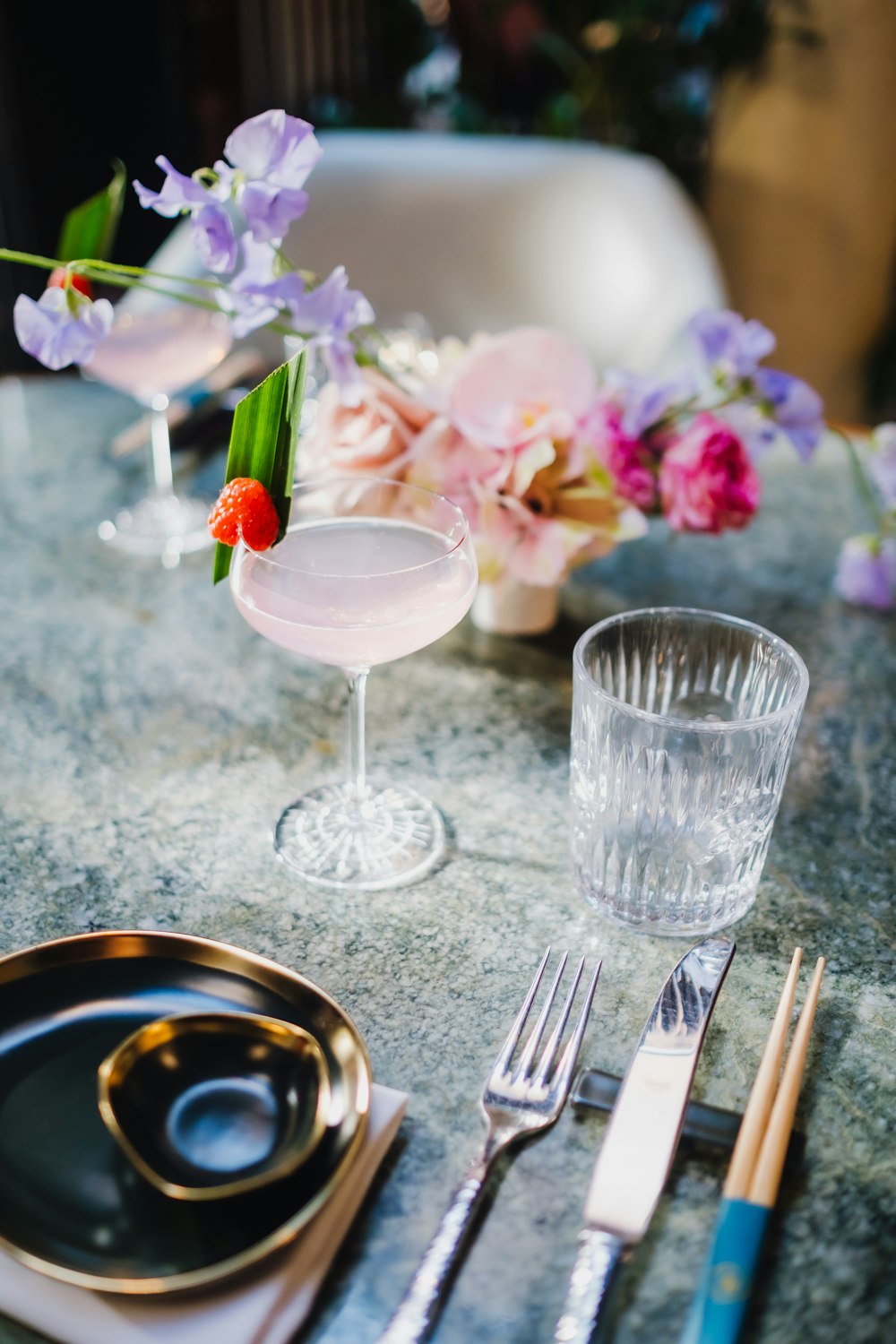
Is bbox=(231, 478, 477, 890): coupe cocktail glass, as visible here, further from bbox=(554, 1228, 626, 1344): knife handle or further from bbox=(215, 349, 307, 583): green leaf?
bbox=(554, 1228, 626, 1344): knife handle

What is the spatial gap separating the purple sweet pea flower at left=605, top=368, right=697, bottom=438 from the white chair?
99cm

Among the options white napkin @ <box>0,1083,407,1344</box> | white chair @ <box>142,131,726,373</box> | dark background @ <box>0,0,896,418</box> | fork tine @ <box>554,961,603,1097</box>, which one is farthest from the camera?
dark background @ <box>0,0,896,418</box>

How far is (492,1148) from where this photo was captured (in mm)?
483

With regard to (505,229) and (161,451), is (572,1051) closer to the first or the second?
(161,451)

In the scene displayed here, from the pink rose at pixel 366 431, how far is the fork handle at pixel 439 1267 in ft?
1.64

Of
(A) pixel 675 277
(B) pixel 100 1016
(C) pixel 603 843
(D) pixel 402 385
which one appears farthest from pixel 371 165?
(B) pixel 100 1016

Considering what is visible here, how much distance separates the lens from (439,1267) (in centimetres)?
43

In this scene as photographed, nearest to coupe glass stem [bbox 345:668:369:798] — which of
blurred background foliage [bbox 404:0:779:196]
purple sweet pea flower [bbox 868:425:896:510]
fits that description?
purple sweet pea flower [bbox 868:425:896:510]

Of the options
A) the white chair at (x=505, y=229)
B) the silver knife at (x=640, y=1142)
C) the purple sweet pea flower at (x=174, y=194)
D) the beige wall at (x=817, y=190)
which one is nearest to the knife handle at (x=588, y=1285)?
the silver knife at (x=640, y=1142)

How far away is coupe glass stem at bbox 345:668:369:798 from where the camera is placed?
70 centimetres

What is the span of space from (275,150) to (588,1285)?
612mm

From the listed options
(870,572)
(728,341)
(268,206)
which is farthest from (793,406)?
(268,206)

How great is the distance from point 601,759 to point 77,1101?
12.4 inches

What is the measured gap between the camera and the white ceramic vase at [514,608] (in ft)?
3.05
